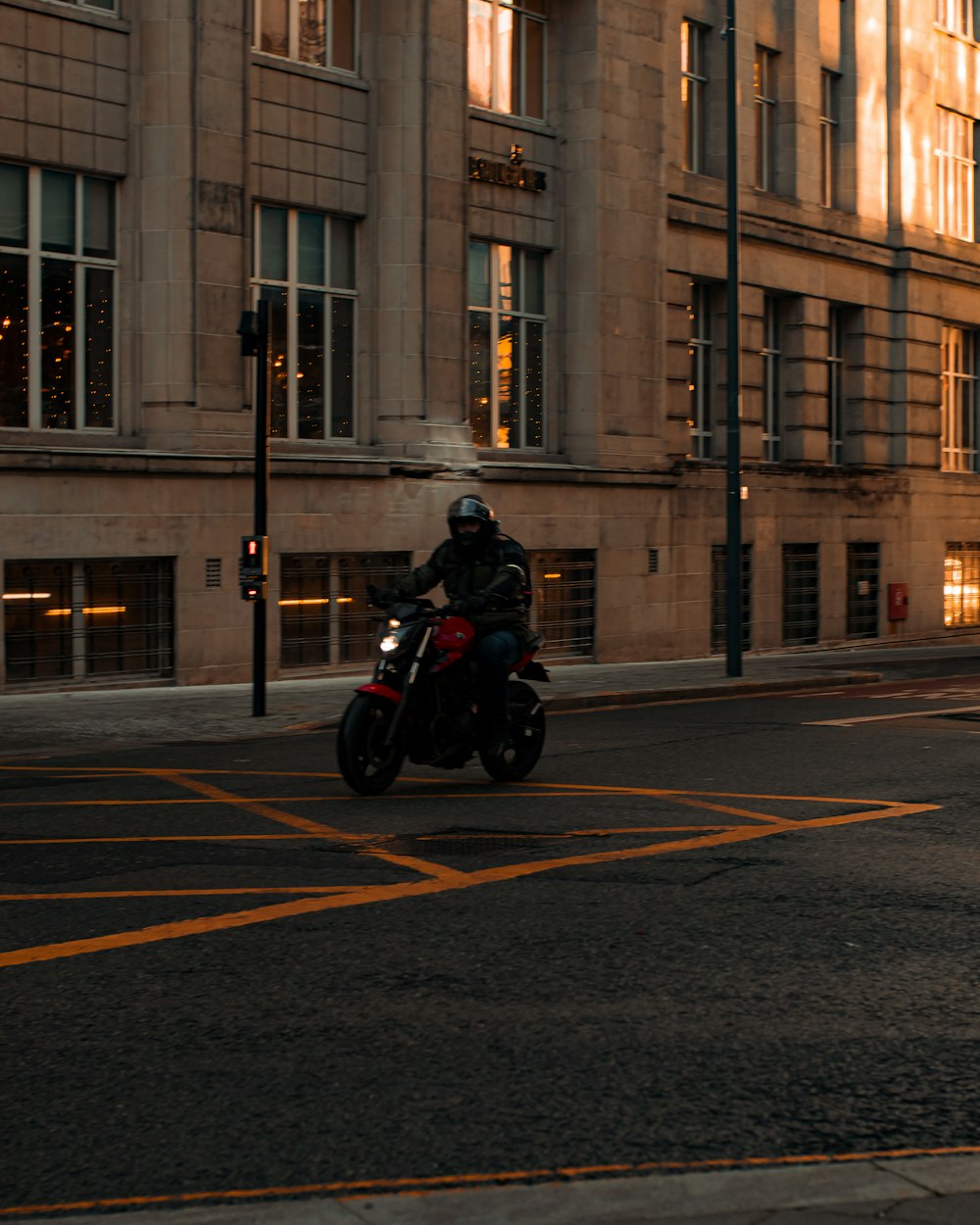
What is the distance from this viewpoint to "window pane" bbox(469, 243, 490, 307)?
2459cm

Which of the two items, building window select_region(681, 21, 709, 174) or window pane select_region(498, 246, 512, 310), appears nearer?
window pane select_region(498, 246, 512, 310)

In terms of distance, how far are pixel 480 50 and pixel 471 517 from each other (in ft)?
53.3

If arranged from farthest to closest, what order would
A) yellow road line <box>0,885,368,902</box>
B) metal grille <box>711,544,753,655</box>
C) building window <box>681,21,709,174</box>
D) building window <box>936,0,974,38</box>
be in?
building window <box>936,0,974,38</box>, building window <box>681,21,709,174</box>, metal grille <box>711,544,753,655</box>, yellow road line <box>0,885,368,902</box>

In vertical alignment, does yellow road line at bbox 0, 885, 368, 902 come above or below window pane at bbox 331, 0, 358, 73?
below

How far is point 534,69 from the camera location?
25.8m

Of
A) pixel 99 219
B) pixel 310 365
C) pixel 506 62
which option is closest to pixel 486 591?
pixel 99 219

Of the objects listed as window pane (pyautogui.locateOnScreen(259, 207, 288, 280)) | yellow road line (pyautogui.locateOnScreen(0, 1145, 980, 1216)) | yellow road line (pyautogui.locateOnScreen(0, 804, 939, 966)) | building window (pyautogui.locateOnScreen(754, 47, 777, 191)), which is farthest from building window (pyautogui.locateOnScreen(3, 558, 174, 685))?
yellow road line (pyautogui.locateOnScreen(0, 1145, 980, 1216))

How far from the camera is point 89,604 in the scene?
1956 cm

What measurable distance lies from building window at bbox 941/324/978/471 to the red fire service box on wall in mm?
3696

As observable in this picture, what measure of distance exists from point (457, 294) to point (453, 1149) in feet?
66.1

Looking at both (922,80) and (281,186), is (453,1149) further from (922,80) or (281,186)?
(922,80)

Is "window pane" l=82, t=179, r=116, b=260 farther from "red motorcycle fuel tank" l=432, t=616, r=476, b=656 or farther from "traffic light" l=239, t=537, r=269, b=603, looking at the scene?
"red motorcycle fuel tank" l=432, t=616, r=476, b=656

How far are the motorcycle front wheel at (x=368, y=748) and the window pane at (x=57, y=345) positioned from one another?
431 inches

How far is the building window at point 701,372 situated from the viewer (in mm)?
28844
